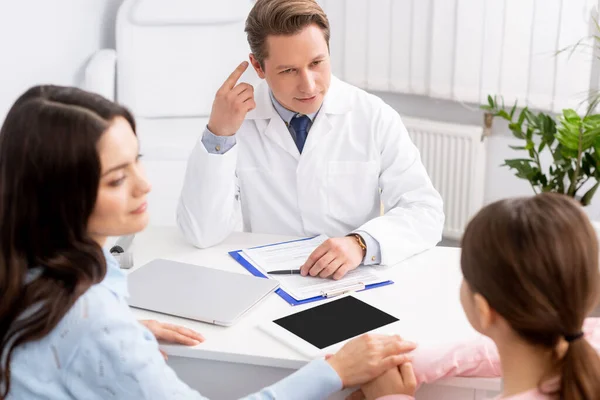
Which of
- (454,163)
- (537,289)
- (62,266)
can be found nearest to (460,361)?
(537,289)

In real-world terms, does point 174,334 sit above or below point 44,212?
below

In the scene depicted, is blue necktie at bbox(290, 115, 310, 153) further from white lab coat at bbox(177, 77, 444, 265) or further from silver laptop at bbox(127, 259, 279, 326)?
silver laptop at bbox(127, 259, 279, 326)

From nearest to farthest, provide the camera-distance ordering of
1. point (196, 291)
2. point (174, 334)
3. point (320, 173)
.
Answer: point (174, 334) → point (196, 291) → point (320, 173)

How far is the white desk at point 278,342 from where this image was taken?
1.34 meters

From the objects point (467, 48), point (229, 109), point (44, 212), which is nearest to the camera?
point (44, 212)

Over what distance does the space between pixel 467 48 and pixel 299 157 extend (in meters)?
1.43

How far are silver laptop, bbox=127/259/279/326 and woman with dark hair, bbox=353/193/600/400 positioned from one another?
551 mm

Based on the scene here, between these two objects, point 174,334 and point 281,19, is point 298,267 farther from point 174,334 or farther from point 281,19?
point 281,19

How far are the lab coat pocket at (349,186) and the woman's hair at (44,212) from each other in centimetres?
98

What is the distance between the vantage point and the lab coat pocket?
2020mm

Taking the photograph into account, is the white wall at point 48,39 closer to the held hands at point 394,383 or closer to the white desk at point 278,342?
the white desk at point 278,342

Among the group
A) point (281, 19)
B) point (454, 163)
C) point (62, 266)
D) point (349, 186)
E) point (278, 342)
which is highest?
point (281, 19)

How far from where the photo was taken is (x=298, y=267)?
66.2 inches

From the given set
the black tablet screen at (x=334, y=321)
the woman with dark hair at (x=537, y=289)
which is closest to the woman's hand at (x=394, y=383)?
the black tablet screen at (x=334, y=321)
